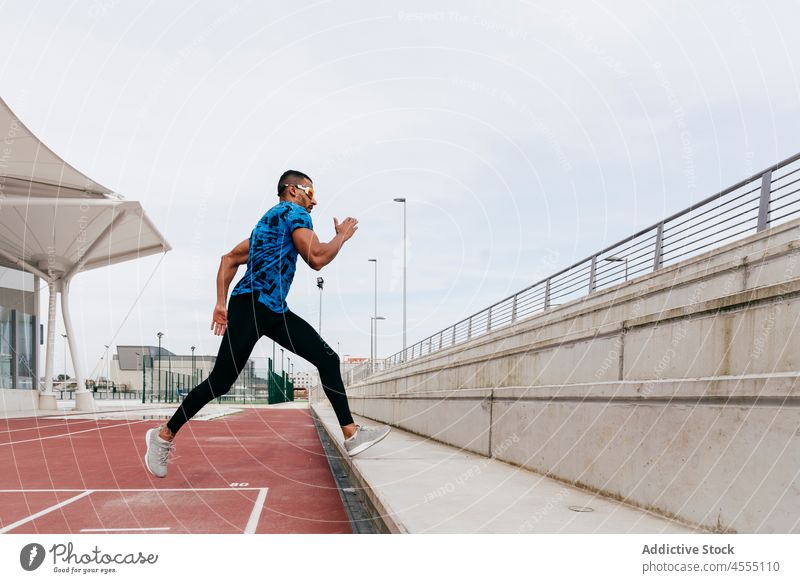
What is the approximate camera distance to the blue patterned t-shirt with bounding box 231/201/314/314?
151 inches

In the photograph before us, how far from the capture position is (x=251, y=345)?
13.2 feet

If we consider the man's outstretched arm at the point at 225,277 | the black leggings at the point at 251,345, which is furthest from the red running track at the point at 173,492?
the man's outstretched arm at the point at 225,277

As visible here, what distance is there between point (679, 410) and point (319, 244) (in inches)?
87.2

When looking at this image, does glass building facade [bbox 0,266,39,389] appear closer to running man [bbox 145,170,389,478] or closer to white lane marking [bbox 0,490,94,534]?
white lane marking [bbox 0,490,94,534]

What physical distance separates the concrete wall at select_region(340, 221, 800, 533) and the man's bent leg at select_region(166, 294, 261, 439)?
2.32 m

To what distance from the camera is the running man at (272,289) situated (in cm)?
378

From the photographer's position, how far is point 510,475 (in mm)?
4910

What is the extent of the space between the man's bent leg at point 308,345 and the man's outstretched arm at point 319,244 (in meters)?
0.53

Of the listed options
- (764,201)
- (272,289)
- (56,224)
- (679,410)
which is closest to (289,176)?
(272,289)

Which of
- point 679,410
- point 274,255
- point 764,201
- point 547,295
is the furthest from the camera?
point 547,295

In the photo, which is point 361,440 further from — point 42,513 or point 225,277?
point 42,513
